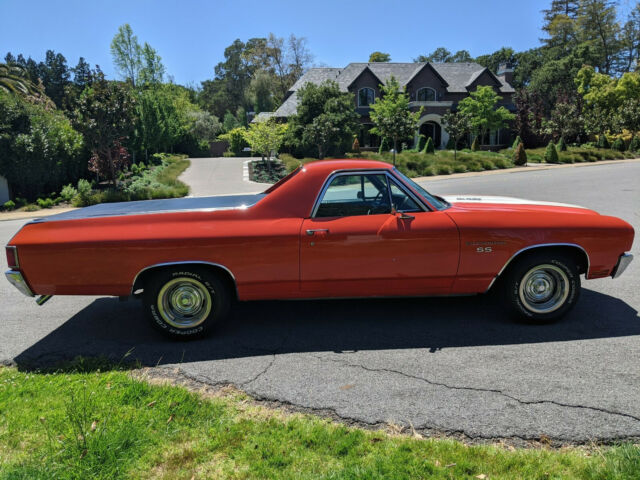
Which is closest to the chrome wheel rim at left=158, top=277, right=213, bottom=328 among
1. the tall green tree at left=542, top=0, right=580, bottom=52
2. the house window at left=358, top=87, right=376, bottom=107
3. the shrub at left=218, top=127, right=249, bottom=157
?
the house window at left=358, top=87, right=376, bottom=107

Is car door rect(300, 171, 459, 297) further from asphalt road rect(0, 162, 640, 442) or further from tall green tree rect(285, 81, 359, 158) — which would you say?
tall green tree rect(285, 81, 359, 158)

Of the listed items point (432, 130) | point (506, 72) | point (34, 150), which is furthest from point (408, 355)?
point (506, 72)

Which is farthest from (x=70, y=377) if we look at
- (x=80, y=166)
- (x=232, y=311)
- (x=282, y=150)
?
(x=282, y=150)

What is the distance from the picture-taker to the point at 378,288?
177 inches

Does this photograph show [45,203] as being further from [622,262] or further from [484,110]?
[484,110]

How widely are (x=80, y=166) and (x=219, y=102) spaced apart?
75.7m

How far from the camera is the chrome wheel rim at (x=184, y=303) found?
14.5ft

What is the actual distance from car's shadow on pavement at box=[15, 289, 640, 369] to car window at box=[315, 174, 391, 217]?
1.21 m

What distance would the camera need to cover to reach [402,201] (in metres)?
4.63

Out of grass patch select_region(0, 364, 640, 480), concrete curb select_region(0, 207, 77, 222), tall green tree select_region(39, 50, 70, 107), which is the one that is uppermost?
tall green tree select_region(39, 50, 70, 107)

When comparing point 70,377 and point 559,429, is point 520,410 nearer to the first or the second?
point 559,429

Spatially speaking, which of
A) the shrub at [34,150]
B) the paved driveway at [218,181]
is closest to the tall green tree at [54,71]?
the paved driveway at [218,181]

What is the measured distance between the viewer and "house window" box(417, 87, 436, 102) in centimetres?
4362

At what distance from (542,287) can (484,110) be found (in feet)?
132
